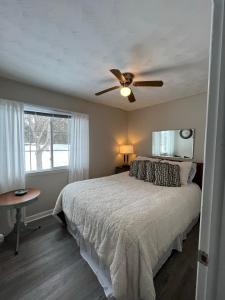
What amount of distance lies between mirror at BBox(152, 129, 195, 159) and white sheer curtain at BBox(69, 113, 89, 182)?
1635 mm

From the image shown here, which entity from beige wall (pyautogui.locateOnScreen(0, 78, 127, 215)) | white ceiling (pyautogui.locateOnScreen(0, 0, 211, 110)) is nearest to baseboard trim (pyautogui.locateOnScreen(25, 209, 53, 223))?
beige wall (pyautogui.locateOnScreen(0, 78, 127, 215))

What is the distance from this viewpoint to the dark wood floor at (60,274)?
1.38 metres

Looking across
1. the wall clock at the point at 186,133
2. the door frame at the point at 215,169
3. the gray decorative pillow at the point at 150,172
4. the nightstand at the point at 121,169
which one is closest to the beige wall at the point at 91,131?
the nightstand at the point at 121,169

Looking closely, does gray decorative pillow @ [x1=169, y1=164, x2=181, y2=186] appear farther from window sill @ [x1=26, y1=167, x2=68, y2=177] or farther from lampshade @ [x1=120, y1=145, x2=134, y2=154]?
window sill @ [x1=26, y1=167, x2=68, y2=177]

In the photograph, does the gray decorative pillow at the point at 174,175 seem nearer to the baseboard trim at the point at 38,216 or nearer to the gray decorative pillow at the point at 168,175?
the gray decorative pillow at the point at 168,175

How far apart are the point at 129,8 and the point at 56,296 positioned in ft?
8.24

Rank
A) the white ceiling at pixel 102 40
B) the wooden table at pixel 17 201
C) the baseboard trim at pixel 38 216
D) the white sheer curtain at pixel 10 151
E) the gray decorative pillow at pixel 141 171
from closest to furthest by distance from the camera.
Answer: the white ceiling at pixel 102 40
the wooden table at pixel 17 201
the white sheer curtain at pixel 10 151
the baseboard trim at pixel 38 216
the gray decorative pillow at pixel 141 171

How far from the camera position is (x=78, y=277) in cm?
155

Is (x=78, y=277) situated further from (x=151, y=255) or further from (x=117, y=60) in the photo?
(x=117, y=60)

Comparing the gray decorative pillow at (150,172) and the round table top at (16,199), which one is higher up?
the gray decorative pillow at (150,172)

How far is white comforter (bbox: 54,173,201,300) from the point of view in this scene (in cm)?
119

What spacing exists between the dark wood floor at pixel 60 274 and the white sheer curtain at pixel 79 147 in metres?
1.33

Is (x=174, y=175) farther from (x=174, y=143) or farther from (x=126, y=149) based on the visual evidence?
(x=126, y=149)

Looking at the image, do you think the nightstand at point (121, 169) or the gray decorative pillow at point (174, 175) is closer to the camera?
the gray decorative pillow at point (174, 175)
